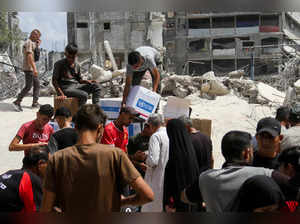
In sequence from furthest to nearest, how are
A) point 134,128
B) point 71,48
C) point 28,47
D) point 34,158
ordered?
point 28,47
point 71,48
point 134,128
point 34,158

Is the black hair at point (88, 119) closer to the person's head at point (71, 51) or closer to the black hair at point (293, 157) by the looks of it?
the black hair at point (293, 157)

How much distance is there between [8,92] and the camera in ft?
39.8

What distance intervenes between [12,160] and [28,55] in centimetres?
238

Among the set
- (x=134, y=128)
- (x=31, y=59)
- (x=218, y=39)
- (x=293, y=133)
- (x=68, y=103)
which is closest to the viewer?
(x=293, y=133)

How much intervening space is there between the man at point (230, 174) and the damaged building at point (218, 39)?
3837 centimetres

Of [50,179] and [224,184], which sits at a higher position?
[50,179]

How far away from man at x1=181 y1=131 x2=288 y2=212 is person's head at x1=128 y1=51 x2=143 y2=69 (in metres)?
3.11

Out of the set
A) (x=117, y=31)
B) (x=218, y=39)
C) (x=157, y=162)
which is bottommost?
(x=157, y=162)

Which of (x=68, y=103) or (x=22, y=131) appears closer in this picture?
(x=22, y=131)

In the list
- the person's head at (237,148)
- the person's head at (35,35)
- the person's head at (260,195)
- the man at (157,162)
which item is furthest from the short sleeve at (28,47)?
the person's head at (260,195)

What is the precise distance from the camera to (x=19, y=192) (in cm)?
237

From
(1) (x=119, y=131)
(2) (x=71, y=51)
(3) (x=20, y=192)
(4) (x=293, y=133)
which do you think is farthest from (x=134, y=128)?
(3) (x=20, y=192)

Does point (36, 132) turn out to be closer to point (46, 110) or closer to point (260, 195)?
point (46, 110)

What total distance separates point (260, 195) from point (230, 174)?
0.81ft
